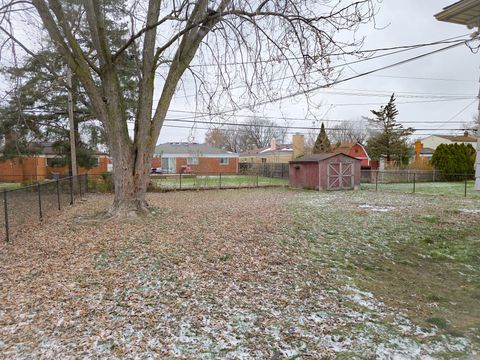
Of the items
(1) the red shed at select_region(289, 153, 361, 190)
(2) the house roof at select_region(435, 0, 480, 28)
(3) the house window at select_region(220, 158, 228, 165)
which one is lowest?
(1) the red shed at select_region(289, 153, 361, 190)

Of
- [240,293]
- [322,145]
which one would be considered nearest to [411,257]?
[240,293]

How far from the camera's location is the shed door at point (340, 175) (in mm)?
19062

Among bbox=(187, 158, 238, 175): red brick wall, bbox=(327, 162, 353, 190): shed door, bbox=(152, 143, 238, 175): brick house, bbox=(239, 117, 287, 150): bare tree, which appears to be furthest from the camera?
bbox=(239, 117, 287, 150): bare tree

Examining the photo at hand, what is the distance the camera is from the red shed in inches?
742

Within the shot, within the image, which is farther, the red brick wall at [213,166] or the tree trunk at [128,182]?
the red brick wall at [213,166]

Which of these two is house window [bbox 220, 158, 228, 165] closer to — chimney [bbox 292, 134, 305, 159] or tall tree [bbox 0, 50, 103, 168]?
chimney [bbox 292, 134, 305, 159]

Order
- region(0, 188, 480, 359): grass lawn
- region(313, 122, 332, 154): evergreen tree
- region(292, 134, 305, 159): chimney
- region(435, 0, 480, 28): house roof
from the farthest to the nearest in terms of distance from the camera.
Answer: region(292, 134, 305, 159): chimney
region(313, 122, 332, 154): evergreen tree
region(435, 0, 480, 28): house roof
region(0, 188, 480, 359): grass lawn

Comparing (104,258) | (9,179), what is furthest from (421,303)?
(9,179)

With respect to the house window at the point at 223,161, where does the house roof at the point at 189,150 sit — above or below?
above

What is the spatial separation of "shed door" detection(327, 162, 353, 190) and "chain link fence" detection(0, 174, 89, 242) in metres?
13.7

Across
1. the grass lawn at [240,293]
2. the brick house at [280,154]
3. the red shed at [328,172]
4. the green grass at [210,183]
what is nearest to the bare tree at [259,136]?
the brick house at [280,154]

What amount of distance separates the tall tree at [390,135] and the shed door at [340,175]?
1399 cm

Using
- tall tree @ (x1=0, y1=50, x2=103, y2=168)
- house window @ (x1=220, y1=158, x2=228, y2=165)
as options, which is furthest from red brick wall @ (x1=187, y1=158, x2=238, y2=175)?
tall tree @ (x1=0, y1=50, x2=103, y2=168)

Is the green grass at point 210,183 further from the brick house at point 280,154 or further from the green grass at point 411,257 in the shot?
the green grass at point 411,257
